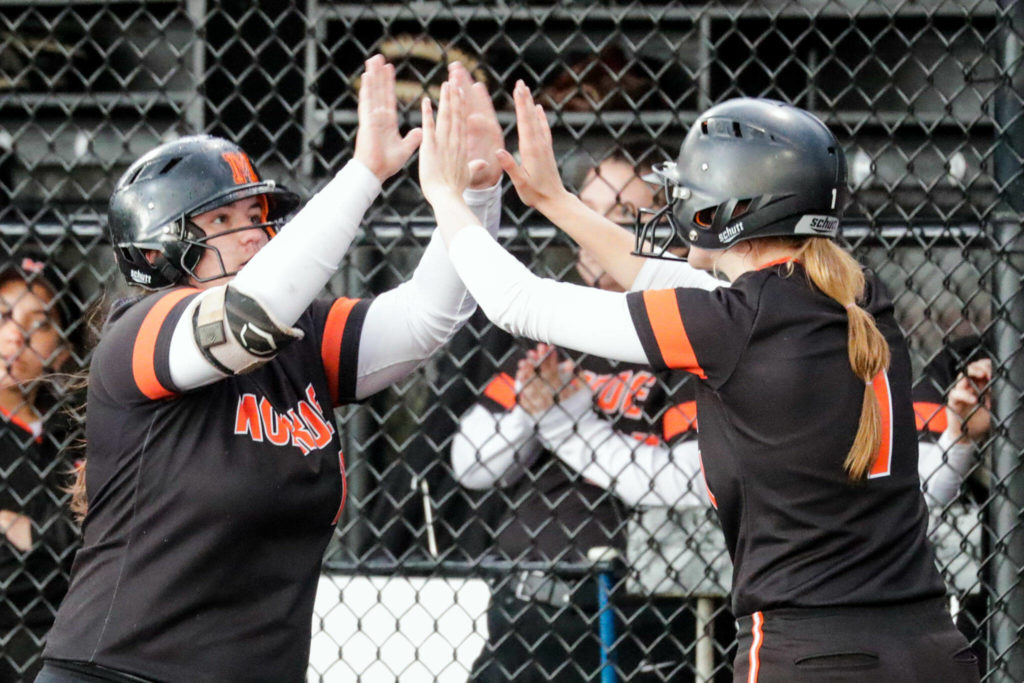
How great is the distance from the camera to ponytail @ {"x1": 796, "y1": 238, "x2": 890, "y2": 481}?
1967mm

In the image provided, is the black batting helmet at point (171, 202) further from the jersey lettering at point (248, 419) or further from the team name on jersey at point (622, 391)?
the team name on jersey at point (622, 391)

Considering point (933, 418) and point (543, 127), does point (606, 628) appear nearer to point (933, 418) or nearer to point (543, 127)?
point (933, 418)

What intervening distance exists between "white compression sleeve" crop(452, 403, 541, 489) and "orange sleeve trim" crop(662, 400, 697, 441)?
0.36 m

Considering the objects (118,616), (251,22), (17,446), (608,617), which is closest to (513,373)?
(608,617)

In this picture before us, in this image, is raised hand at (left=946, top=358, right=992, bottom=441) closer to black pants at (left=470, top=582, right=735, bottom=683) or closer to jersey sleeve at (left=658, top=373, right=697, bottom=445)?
jersey sleeve at (left=658, top=373, right=697, bottom=445)

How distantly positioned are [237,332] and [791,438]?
923 mm

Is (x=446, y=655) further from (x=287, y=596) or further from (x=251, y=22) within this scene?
(x=251, y=22)

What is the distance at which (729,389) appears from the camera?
1982mm

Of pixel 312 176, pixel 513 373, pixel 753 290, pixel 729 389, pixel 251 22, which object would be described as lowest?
pixel 729 389

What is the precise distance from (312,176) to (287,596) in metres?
1.89

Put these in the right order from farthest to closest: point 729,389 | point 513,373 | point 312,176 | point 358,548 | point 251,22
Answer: point 251,22, point 358,548, point 312,176, point 513,373, point 729,389

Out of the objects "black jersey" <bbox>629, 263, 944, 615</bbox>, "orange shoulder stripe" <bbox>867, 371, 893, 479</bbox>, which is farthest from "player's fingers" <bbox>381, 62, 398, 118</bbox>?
"orange shoulder stripe" <bbox>867, 371, 893, 479</bbox>

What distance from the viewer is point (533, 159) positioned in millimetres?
2400

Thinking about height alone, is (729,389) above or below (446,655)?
above
